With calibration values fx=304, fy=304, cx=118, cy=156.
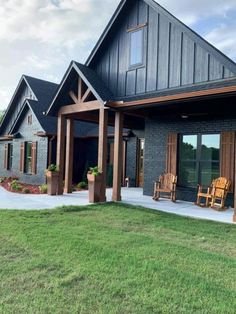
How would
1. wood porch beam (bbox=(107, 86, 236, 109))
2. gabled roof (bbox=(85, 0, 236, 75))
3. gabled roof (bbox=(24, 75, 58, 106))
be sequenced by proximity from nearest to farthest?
wood porch beam (bbox=(107, 86, 236, 109))
gabled roof (bbox=(85, 0, 236, 75))
gabled roof (bbox=(24, 75, 58, 106))

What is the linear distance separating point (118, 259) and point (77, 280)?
0.78 meters

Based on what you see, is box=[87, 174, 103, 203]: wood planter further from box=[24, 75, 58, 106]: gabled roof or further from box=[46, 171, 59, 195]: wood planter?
box=[24, 75, 58, 106]: gabled roof

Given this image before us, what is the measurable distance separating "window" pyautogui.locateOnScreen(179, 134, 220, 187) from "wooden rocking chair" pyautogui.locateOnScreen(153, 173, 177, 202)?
45 centimetres

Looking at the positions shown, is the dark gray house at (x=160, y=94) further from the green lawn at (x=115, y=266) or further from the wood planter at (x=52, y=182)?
the green lawn at (x=115, y=266)

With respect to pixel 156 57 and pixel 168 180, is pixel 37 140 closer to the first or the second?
pixel 168 180

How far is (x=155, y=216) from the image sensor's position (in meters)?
6.94

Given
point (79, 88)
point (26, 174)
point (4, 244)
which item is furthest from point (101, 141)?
point (26, 174)

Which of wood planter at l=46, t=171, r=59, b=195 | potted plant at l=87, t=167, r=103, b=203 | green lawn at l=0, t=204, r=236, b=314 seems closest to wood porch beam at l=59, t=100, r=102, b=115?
potted plant at l=87, t=167, r=103, b=203

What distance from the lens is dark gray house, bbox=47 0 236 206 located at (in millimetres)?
8195

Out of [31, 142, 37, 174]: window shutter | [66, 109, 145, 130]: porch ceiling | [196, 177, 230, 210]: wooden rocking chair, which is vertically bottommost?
[196, 177, 230, 210]: wooden rocking chair

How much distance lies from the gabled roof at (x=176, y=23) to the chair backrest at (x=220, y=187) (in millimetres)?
2838

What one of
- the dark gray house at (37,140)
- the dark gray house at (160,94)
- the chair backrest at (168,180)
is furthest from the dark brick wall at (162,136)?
the dark gray house at (37,140)

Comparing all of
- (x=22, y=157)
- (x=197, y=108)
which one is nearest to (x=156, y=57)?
(x=197, y=108)

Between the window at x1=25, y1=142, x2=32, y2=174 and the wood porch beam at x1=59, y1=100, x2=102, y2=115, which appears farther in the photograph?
the window at x1=25, y1=142, x2=32, y2=174
